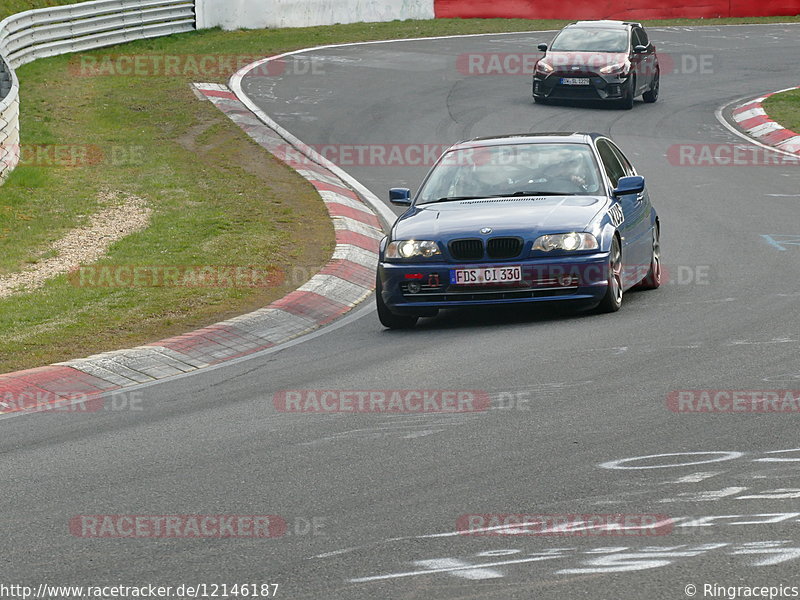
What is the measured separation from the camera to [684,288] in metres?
11.9

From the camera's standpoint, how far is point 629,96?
25.8 m

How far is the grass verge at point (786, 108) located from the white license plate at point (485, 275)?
14118 mm

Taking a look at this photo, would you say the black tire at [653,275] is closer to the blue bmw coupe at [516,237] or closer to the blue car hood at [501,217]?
the blue bmw coupe at [516,237]

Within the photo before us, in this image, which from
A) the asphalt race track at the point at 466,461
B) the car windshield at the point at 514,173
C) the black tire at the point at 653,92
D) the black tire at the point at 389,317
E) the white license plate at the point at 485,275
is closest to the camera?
the asphalt race track at the point at 466,461

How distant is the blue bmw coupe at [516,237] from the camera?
408 inches

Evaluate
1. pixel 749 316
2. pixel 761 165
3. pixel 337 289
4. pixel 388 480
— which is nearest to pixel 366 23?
pixel 761 165

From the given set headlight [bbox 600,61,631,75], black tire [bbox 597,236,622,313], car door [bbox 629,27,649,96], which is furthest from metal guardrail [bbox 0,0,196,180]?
black tire [bbox 597,236,622,313]

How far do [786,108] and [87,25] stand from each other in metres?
15.5

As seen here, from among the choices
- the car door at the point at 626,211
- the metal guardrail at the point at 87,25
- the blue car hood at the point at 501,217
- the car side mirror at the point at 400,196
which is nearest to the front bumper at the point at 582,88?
the metal guardrail at the point at 87,25

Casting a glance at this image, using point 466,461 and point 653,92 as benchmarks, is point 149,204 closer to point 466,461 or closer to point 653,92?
point 466,461

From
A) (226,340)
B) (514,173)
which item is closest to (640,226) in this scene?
(514,173)

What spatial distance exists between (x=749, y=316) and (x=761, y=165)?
10536 millimetres

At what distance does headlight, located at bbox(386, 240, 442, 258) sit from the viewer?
10.6 metres

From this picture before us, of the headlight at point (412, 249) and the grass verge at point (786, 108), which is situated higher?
the grass verge at point (786, 108)
